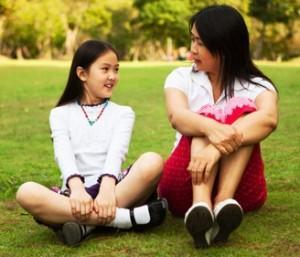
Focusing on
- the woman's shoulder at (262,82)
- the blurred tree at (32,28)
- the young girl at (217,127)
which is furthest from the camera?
the blurred tree at (32,28)

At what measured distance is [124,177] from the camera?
365 centimetres

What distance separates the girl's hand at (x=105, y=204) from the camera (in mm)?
3451

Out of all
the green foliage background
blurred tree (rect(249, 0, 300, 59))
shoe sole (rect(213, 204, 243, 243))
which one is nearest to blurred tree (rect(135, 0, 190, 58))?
the green foliage background

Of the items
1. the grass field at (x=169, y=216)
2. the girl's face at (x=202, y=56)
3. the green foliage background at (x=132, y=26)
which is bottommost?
the green foliage background at (x=132, y=26)

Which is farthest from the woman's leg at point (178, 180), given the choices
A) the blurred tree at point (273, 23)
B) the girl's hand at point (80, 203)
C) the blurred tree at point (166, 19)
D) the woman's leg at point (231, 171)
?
the blurred tree at point (166, 19)

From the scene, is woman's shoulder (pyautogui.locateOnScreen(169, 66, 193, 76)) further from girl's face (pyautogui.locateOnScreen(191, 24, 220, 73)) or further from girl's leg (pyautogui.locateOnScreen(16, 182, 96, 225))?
girl's leg (pyautogui.locateOnScreen(16, 182, 96, 225))

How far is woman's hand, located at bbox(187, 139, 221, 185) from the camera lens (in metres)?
3.31

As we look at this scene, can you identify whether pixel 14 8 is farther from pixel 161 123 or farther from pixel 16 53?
pixel 161 123

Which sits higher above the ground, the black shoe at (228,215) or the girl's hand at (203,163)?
the girl's hand at (203,163)

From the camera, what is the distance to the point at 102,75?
3.85 metres

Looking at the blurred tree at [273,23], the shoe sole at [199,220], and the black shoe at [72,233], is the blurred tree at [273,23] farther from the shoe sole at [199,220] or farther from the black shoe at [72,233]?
the shoe sole at [199,220]

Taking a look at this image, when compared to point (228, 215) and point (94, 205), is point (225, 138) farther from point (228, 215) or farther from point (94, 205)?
point (94, 205)

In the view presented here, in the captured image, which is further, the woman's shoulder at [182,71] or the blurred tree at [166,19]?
the blurred tree at [166,19]

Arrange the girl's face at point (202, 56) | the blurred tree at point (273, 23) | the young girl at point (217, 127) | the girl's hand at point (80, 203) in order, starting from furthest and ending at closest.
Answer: the blurred tree at point (273, 23), the girl's face at point (202, 56), the girl's hand at point (80, 203), the young girl at point (217, 127)
